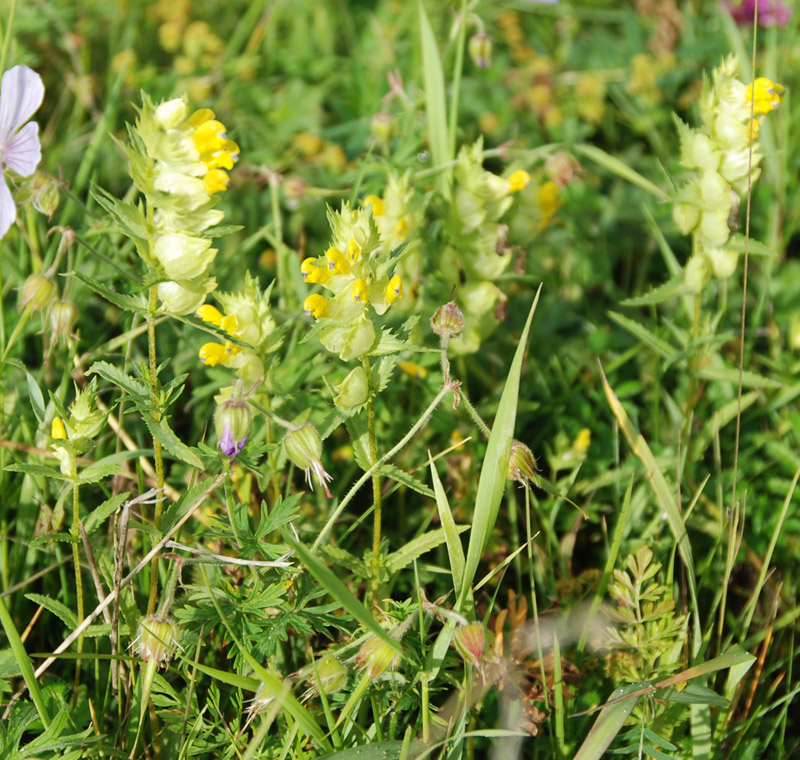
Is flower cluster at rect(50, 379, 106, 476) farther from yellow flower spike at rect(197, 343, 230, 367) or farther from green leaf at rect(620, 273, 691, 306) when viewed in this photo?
green leaf at rect(620, 273, 691, 306)

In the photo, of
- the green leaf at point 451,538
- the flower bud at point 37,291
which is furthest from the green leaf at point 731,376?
the flower bud at point 37,291

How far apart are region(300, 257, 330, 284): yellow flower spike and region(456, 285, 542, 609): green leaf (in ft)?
1.12

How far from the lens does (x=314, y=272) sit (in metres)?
1.39

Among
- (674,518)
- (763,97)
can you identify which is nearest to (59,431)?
(674,518)

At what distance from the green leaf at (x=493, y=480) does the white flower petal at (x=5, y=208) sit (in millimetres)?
914

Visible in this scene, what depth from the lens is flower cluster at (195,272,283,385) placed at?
1.46 meters

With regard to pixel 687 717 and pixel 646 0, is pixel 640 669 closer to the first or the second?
pixel 687 717

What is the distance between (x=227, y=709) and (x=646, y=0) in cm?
325

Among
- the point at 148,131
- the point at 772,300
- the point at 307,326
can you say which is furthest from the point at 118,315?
the point at 772,300

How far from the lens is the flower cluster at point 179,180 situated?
1.32 m

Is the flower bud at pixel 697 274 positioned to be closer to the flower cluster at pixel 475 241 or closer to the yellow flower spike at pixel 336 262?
the flower cluster at pixel 475 241

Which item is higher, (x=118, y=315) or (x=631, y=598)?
(x=118, y=315)

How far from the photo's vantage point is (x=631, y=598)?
5.08 ft

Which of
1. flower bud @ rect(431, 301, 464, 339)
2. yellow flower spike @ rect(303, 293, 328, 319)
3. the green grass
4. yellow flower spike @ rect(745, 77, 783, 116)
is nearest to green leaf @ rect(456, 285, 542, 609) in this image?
the green grass
